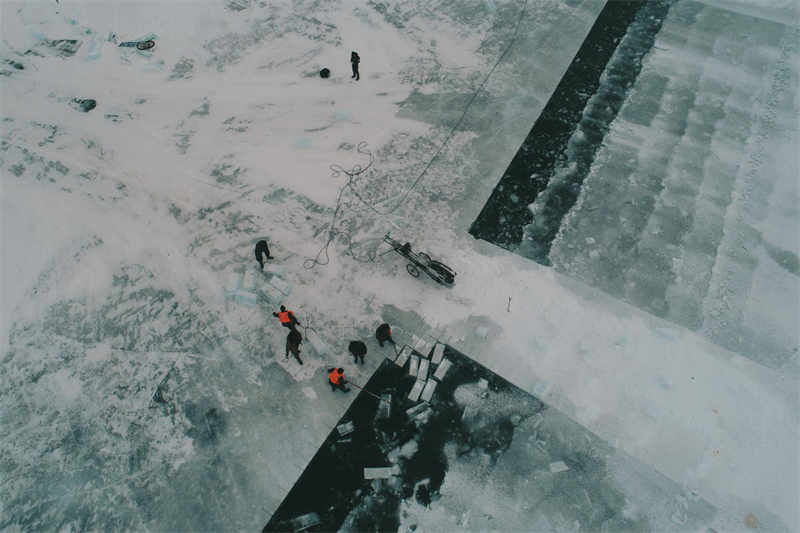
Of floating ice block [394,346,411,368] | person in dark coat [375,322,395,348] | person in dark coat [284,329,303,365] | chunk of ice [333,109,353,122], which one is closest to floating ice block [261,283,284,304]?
person in dark coat [284,329,303,365]

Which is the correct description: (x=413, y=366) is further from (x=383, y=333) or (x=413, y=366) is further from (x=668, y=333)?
(x=668, y=333)

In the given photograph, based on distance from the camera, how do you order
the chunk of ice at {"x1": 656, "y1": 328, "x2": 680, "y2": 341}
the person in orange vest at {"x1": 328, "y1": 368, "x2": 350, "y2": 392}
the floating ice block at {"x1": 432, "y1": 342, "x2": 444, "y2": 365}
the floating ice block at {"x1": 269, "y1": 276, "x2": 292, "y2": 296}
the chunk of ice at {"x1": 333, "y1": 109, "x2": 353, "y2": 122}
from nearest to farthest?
the person in orange vest at {"x1": 328, "y1": 368, "x2": 350, "y2": 392} < the floating ice block at {"x1": 432, "y1": 342, "x2": 444, "y2": 365} < the chunk of ice at {"x1": 656, "y1": 328, "x2": 680, "y2": 341} < the floating ice block at {"x1": 269, "y1": 276, "x2": 292, "y2": 296} < the chunk of ice at {"x1": 333, "y1": 109, "x2": 353, "y2": 122}

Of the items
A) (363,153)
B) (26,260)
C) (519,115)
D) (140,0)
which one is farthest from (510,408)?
(140,0)

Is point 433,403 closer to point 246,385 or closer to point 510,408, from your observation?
point 510,408

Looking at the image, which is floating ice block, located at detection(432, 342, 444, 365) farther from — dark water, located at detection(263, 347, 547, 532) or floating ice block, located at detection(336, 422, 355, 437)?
floating ice block, located at detection(336, 422, 355, 437)

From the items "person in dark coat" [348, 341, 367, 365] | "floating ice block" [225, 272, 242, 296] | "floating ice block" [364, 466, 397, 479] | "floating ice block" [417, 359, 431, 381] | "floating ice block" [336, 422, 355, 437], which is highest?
"person in dark coat" [348, 341, 367, 365]
